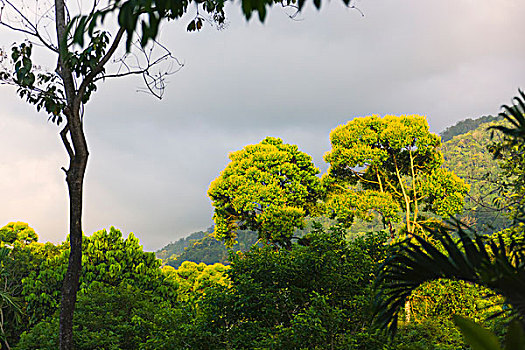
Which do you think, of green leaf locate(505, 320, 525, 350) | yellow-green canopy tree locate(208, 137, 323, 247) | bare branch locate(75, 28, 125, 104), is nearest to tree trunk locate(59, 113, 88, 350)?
bare branch locate(75, 28, 125, 104)

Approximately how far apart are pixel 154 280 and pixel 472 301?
9180 millimetres

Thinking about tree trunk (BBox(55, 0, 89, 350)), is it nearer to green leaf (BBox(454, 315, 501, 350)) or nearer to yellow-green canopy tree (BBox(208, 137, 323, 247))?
green leaf (BBox(454, 315, 501, 350))

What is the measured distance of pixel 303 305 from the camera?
7199 millimetres

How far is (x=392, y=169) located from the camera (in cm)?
1889

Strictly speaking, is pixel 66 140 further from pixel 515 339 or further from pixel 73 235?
pixel 515 339

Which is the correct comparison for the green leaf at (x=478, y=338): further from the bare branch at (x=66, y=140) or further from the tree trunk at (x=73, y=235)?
the bare branch at (x=66, y=140)

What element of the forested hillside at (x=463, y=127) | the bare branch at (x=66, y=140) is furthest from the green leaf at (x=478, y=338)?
the forested hillside at (x=463, y=127)

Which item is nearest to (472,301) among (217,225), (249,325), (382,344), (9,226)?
(382,344)

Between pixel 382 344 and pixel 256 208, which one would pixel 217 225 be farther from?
pixel 382 344

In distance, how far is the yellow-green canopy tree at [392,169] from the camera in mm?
17734

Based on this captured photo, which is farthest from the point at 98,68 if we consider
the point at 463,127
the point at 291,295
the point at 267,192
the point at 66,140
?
the point at 463,127

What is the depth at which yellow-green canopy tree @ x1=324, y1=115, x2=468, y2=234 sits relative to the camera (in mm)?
17734

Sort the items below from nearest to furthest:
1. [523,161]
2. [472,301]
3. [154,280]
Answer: [523,161]
[472,301]
[154,280]

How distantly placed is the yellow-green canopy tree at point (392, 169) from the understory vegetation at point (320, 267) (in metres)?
0.06
